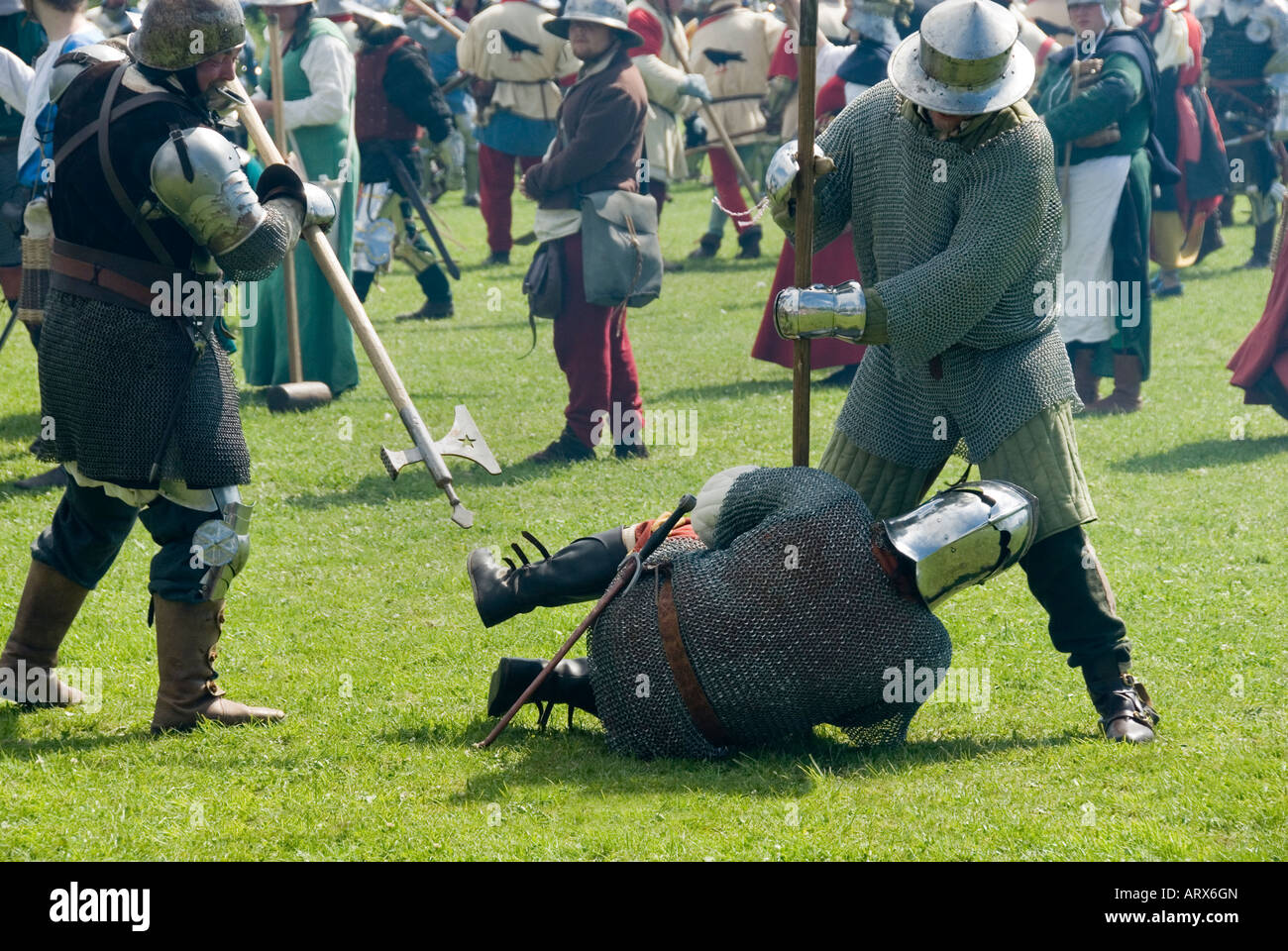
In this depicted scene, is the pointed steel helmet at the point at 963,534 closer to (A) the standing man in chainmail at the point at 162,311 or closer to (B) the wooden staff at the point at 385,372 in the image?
(B) the wooden staff at the point at 385,372

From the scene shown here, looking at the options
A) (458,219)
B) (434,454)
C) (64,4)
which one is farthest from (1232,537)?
(458,219)

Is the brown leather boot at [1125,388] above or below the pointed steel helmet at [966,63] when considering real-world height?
below

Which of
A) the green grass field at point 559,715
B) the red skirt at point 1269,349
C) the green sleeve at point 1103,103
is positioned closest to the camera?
the green grass field at point 559,715

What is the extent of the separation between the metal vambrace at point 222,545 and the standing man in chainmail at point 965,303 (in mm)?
1536

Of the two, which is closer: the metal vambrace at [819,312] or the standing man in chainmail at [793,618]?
the standing man in chainmail at [793,618]

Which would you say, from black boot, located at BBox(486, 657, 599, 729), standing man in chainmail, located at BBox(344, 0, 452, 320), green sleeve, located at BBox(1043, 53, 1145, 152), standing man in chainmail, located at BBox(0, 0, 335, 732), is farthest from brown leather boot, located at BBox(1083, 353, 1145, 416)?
standing man in chainmail, located at BBox(0, 0, 335, 732)

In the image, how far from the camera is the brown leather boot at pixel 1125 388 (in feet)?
29.3

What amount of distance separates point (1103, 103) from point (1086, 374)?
1424 millimetres

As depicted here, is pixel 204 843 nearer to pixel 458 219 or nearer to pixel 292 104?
pixel 292 104

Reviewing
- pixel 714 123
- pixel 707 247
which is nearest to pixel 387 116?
pixel 714 123

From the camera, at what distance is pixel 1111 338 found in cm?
884

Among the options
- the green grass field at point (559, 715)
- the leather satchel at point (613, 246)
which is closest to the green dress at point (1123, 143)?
the green grass field at point (559, 715)

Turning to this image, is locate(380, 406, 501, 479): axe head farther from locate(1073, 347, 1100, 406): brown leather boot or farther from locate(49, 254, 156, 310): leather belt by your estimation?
locate(1073, 347, 1100, 406): brown leather boot

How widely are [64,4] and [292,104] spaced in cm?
215
